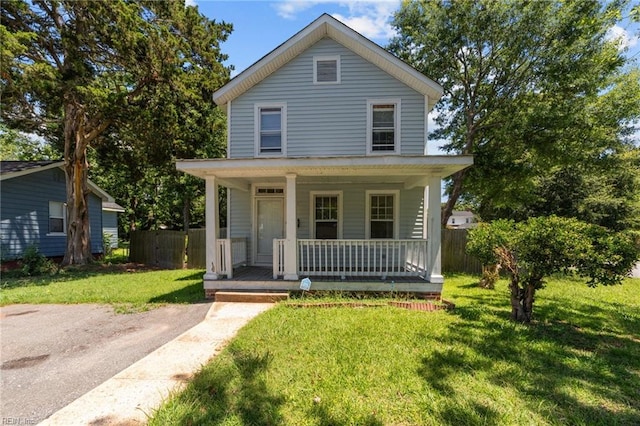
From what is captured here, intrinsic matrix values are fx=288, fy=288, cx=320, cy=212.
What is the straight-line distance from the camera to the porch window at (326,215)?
9.03 meters

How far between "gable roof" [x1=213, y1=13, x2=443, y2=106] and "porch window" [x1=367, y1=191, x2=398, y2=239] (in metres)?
3.21

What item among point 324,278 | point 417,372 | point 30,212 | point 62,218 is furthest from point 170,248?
point 417,372

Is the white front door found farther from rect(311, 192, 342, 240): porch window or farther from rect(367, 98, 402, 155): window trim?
rect(367, 98, 402, 155): window trim

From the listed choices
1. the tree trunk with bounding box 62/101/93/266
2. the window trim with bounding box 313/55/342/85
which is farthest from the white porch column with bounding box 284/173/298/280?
the tree trunk with bounding box 62/101/93/266

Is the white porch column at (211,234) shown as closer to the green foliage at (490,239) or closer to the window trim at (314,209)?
the window trim at (314,209)

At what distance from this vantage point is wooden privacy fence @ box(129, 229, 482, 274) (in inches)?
445

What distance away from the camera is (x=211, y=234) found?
6.90 meters

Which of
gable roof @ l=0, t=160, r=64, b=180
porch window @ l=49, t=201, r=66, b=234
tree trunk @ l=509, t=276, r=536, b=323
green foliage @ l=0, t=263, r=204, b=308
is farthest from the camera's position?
porch window @ l=49, t=201, r=66, b=234

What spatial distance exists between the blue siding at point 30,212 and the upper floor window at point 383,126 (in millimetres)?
14533

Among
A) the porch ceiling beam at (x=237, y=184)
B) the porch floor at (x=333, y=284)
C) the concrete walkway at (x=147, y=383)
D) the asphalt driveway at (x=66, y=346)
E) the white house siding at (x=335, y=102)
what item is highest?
the white house siding at (x=335, y=102)

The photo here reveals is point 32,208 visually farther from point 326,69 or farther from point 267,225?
point 326,69

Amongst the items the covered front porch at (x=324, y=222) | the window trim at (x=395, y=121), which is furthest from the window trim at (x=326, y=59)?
the covered front porch at (x=324, y=222)

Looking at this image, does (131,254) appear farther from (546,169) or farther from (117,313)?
(546,169)

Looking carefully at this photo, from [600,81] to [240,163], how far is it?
1322 cm
